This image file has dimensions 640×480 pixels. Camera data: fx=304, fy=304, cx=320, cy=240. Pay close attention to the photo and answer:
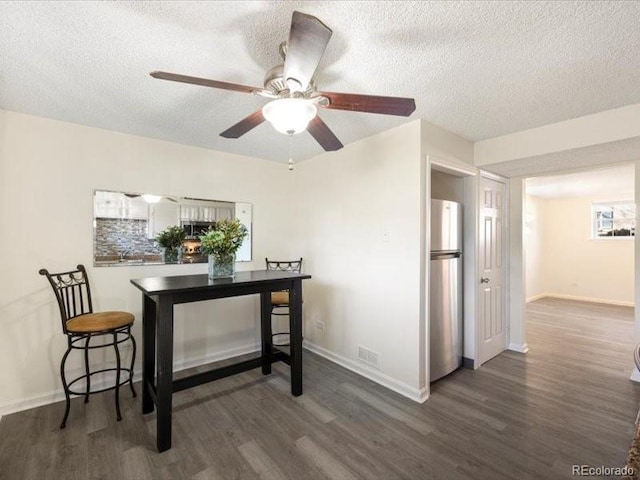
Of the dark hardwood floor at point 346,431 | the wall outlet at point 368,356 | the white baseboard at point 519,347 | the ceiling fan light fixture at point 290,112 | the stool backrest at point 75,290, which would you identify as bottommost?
the dark hardwood floor at point 346,431

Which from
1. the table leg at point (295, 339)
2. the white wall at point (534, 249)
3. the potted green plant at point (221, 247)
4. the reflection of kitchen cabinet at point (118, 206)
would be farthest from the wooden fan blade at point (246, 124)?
the white wall at point (534, 249)

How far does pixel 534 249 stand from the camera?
706 cm

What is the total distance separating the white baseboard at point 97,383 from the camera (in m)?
2.42

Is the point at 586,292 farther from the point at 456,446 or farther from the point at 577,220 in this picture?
the point at 456,446

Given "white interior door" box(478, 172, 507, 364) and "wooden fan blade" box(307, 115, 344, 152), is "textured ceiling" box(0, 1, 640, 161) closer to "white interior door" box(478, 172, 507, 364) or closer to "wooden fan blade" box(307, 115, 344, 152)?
"wooden fan blade" box(307, 115, 344, 152)

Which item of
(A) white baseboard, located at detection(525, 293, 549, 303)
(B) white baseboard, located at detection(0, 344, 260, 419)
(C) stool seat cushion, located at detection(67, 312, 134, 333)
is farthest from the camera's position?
(A) white baseboard, located at detection(525, 293, 549, 303)

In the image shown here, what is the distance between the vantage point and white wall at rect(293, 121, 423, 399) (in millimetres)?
2680

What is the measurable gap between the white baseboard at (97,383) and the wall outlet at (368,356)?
1.35 m

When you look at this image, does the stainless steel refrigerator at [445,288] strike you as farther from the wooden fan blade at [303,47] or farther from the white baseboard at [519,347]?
the wooden fan blade at [303,47]

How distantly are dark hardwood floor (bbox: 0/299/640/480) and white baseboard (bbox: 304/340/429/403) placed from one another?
0.07 m

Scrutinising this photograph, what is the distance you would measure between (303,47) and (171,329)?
1844 millimetres

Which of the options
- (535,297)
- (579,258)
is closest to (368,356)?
(535,297)

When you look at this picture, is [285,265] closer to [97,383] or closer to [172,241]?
[172,241]

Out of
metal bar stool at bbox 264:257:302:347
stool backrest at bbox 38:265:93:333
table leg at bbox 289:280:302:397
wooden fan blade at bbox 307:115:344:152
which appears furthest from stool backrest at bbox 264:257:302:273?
wooden fan blade at bbox 307:115:344:152
